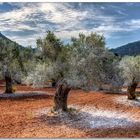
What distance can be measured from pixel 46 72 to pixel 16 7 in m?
1.84

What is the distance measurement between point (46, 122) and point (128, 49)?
113 inches

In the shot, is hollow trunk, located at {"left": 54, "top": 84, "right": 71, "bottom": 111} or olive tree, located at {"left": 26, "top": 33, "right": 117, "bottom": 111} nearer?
olive tree, located at {"left": 26, "top": 33, "right": 117, "bottom": 111}

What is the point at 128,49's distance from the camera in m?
11.4

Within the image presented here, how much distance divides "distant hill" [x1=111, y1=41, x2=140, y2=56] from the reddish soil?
1.68m

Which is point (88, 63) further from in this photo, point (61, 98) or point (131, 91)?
point (131, 91)

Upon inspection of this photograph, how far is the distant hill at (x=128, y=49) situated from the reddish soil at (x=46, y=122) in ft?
5.51

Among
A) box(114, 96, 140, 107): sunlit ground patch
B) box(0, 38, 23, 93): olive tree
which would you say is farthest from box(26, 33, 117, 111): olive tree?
box(0, 38, 23, 93): olive tree

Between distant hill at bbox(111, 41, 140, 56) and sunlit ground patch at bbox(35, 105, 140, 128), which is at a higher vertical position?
distant hill at bbox(111, 41, 140, 56)

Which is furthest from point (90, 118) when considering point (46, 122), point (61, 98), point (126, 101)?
point (126, 101)

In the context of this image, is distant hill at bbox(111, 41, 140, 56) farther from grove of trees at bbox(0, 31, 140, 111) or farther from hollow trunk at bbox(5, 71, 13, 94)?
hollow trunk at bbox(5, 71, 13, 94)

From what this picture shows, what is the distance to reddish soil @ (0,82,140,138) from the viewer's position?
963 cm

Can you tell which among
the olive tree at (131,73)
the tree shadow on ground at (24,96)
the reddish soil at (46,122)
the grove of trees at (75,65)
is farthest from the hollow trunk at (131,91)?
the tree shadow on ground at (24,96)

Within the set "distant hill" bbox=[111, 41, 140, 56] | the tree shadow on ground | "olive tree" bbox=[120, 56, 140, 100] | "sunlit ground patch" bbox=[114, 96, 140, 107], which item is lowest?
"sunlit ground patch" bbox=[114, 96, 140, 107]

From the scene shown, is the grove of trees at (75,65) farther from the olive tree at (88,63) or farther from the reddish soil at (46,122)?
the reddish soil at (46,122)
